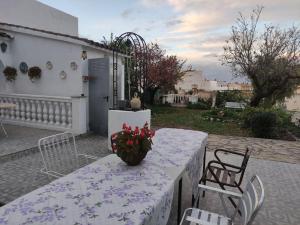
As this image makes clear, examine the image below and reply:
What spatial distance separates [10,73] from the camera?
Answer: 29.1 ft

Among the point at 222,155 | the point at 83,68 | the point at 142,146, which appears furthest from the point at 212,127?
the point at 142,146

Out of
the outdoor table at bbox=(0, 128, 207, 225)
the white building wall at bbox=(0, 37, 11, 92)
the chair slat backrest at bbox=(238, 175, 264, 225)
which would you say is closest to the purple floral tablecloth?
the outdoor table at bbox=(0, 128, 207, 225)

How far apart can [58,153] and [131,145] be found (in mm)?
2395

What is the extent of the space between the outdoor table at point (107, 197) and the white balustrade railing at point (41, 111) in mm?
5274

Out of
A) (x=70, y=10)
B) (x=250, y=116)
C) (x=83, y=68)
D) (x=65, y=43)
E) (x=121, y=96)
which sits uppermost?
(x=70, y=10)

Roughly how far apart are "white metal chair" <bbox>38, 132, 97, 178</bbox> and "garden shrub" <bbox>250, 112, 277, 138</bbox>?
7010mm

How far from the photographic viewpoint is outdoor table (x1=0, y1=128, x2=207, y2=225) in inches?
66.7

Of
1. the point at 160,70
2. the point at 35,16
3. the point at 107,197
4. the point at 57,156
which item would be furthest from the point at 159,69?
the point at 107,197

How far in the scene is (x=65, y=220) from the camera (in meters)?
1.66

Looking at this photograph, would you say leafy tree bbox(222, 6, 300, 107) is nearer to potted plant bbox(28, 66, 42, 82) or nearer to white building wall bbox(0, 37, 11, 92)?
potted plant bbox(28, 66, 42, 82)

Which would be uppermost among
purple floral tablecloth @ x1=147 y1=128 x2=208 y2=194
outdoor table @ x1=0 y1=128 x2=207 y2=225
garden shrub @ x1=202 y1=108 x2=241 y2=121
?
purple floral tablecloth @ x1=147 y1=128 x2=208 y2=194

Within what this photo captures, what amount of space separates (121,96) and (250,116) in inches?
202

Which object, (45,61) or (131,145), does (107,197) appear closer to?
(131,145)

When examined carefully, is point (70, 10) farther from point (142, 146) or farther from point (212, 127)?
point (142, 146)
